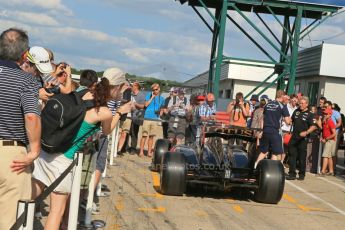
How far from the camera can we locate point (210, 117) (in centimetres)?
1195

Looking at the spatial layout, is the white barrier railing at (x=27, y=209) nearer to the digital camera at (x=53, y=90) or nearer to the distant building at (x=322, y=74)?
the digital camera at (x=53, y=90)

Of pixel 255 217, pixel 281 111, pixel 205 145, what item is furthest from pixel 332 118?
pixel 255 217

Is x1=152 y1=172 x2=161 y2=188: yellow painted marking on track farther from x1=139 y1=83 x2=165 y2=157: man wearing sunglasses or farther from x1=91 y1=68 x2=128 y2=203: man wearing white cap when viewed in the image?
x1=139 y1=83 x2=165 y2=157: man wearing sunglasses

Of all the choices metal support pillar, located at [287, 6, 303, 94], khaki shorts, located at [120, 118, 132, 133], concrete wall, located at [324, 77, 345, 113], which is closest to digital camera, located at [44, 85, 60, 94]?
khaki shorts, located at [120, 118, 132, 133]

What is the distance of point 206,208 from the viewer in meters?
9.00

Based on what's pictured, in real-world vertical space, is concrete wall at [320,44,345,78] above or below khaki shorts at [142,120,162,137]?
above

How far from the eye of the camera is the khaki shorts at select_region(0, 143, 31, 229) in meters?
4.33

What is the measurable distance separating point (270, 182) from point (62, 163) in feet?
16.7

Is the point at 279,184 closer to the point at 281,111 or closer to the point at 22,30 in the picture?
the point at 281,111

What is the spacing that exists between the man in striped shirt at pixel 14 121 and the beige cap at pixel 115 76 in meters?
2.02

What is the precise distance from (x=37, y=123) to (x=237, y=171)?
19.6 feet

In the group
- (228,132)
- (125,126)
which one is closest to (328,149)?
(125,126)

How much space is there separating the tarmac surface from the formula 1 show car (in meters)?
0.25

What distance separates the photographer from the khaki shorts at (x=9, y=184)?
14.2 ft
